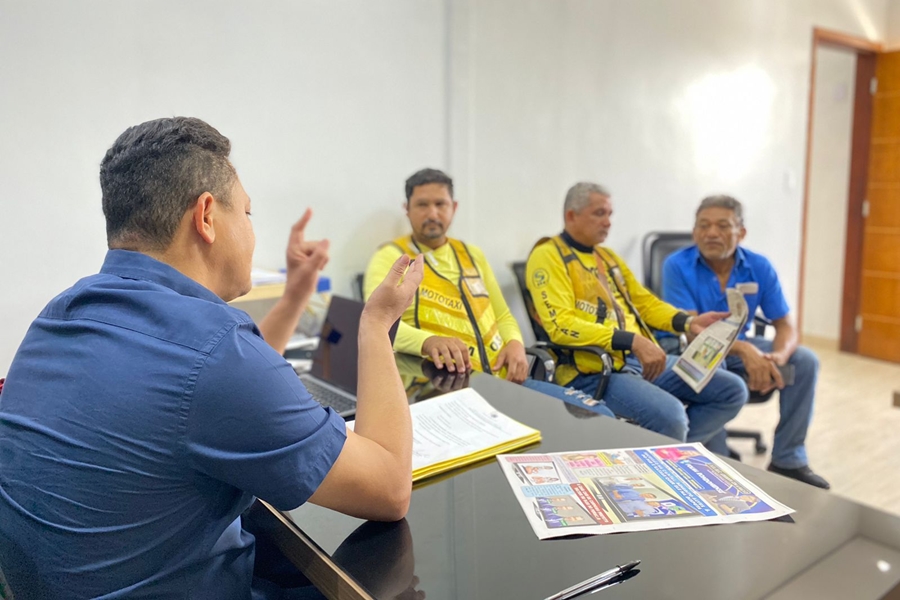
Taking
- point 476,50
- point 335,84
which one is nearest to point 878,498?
point 476,50

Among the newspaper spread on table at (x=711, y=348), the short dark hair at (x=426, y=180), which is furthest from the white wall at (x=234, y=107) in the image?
the newspaper spread on table at (x=711, y=348)

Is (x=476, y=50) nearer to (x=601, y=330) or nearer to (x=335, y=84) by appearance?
(x=335, y=84)

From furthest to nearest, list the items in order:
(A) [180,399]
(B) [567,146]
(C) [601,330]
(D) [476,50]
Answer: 1. (B) [567,146]
2. (D) [476,50]
3. (C) [601,330]
4. (A) [180,399]

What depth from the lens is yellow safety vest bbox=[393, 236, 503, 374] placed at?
238cm

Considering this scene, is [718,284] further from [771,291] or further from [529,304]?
[529,304]

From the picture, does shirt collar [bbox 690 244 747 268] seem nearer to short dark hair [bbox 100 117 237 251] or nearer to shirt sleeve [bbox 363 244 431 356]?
shirt sleeve [bbox 363 244 431 356]

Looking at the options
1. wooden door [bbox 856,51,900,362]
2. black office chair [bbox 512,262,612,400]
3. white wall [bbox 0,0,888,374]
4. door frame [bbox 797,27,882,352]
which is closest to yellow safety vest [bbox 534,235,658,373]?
black office chair [bbox 512,262,612,400]

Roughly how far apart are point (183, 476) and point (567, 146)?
2968mm

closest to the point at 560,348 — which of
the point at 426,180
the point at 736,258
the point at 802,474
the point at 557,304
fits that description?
the point at 557,304

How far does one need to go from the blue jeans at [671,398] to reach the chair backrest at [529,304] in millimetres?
310

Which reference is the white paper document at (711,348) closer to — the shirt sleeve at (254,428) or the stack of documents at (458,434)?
the stack of documents at (458,434)

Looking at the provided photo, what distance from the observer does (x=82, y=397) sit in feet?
2.49

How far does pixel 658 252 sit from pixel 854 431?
1368mm

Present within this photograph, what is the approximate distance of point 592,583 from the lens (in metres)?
0.78
